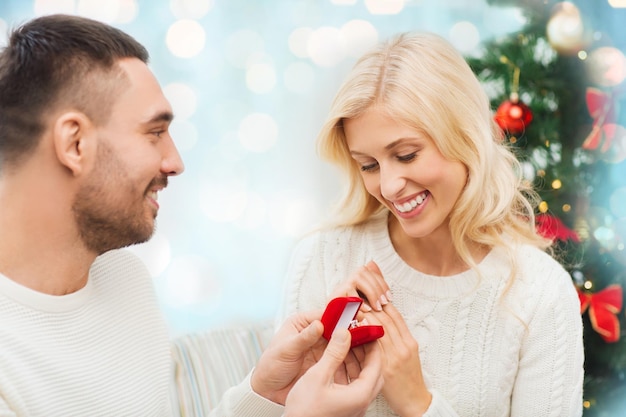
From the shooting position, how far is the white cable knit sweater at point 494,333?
1616 mm

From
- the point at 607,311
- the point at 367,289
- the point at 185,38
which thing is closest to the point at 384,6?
the point at 185,38

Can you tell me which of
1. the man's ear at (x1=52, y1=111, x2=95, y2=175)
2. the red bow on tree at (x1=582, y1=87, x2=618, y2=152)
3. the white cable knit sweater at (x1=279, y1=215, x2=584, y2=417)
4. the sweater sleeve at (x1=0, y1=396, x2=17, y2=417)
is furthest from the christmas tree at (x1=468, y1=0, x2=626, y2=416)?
the sweater sleeve at (x1=0, y1=396, x2=17, y2=417)

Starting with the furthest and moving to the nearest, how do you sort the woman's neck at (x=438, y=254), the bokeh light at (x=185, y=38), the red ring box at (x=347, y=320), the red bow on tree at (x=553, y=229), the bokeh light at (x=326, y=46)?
1. the bokeh light at (x=326, y=46)
2. the bokeh light at (x=185, y=38)
3. the red bow on tree at (x=553, y=229)
4. the woman's neck at (x=438, y=254)
5. the red ring box at (x=347, y=320)

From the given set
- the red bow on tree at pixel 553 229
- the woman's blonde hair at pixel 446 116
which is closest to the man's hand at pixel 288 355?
the woman's blonde hair at pixel 446 116

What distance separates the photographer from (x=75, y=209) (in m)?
1.23

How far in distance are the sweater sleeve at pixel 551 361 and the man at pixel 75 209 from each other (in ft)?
1.39

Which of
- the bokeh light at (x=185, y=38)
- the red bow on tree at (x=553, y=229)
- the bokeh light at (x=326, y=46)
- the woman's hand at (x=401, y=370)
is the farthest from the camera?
the bokeh light at (x=326, y=46)

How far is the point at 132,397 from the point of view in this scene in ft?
4.45

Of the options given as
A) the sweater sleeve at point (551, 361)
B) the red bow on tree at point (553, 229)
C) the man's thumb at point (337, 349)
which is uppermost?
the man's thumb at point (337, 349)

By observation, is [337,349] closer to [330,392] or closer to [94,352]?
[330,392]

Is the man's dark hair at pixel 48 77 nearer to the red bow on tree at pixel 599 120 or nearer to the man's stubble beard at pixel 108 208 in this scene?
the man's stubble beard at pixel 108 208

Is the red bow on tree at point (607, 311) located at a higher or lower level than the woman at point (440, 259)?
lower

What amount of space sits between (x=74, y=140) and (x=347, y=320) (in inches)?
22.5

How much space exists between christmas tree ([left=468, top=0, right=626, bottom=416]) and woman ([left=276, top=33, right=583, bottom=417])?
58 cm
